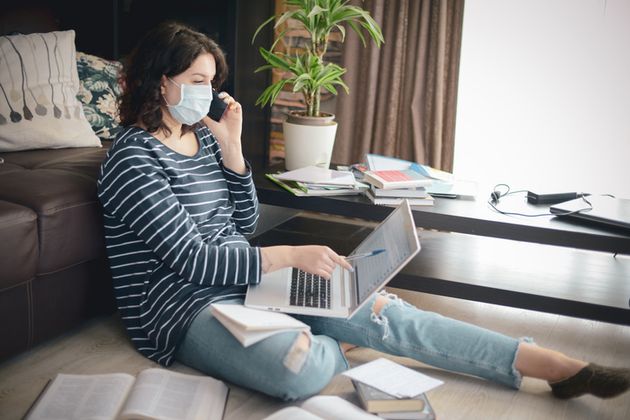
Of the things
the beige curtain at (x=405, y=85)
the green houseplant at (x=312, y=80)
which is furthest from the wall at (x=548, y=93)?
the green houseplant at (x=312, y=80)

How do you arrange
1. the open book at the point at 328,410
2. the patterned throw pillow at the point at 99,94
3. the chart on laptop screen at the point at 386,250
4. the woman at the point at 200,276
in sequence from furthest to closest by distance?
the patterned throw pillow at the point at 99,94 → the woman at the point at 200,276 → the chart on laptop screen at the point at 386,250 → the open book at the point at 328,410

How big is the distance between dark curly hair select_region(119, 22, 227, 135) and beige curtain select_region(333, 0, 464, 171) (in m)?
1.47

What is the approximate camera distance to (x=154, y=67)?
1817 millimetres

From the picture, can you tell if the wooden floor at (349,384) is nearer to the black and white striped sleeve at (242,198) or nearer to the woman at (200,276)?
the woman at (200,276)

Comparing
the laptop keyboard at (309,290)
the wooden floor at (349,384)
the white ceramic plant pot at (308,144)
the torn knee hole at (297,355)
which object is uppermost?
the white ceramic plant pot at (308,144)

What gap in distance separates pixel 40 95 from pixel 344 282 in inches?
48.4

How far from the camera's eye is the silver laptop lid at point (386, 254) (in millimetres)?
1562

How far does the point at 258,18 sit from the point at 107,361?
1.82 m

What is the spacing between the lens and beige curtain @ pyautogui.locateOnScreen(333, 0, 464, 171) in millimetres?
3068

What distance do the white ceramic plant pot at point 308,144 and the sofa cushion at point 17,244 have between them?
108cm

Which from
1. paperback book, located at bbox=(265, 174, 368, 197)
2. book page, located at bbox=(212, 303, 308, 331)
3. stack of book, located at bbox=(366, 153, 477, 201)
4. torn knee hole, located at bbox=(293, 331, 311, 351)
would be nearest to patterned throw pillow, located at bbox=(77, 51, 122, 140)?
paperback book, located at bbox=(265, 174, 368, 197)

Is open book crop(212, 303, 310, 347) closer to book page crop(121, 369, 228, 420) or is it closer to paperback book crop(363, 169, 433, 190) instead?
book page crop(121, 369, 228, 420)

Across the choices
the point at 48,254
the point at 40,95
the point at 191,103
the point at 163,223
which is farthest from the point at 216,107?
the point at 40,95

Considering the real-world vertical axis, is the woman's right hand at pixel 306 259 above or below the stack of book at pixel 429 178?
below
